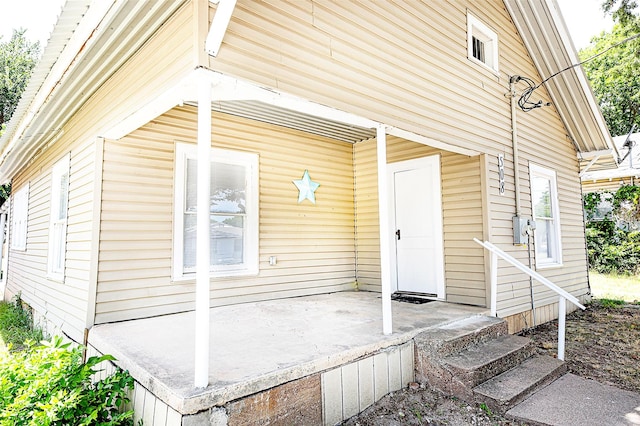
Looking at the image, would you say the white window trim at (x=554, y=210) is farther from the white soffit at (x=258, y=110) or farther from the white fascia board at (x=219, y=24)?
the white fascia board at (x=219, y=24)

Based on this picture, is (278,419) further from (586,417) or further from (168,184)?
(168,184)

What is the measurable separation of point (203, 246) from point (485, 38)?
5412 mm

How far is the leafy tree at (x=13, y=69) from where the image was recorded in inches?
712

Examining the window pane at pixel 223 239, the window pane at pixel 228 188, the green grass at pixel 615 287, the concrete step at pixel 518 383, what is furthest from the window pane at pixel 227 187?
the green grass at pixel 615 287

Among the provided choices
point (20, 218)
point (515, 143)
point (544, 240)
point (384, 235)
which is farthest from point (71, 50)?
point (544, 240)

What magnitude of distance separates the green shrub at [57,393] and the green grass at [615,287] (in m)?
9.33

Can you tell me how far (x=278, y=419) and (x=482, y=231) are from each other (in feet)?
11.9

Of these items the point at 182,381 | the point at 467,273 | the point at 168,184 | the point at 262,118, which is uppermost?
the point at 262,118

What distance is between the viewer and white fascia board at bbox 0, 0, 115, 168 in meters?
2.79

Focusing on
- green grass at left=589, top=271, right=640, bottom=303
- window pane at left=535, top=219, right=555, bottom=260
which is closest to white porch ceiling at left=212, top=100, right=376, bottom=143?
window pane at left=535, top=219, right=555, bottom=260

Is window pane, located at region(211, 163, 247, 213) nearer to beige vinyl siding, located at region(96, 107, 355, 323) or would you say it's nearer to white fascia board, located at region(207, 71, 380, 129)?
beige vinyl siding, located at region(96, 107, 355, 323)

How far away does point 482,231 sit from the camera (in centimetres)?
486

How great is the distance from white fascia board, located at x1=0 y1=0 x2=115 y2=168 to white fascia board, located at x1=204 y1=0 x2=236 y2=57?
74 centimetres

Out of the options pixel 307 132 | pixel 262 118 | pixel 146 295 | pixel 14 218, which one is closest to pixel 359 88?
pixel 262 118
